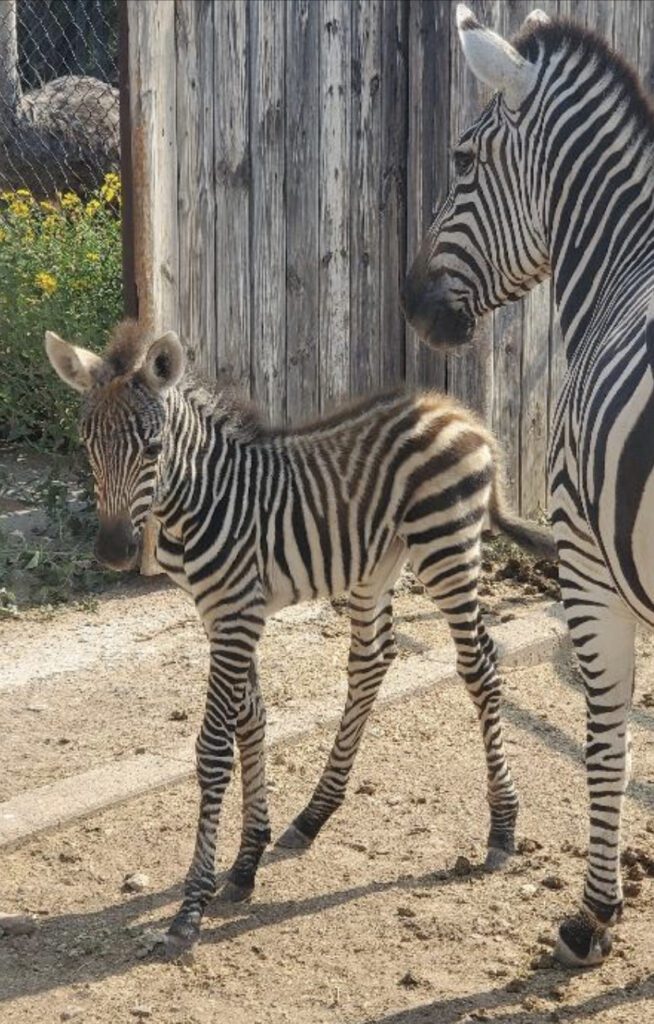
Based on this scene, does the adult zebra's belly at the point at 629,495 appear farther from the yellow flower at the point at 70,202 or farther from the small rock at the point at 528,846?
the yellow flower at the point at 70,202

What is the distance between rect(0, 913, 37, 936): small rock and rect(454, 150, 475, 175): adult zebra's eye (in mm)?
2677

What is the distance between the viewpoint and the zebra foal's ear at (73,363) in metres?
4.85

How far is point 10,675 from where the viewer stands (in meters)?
6.95

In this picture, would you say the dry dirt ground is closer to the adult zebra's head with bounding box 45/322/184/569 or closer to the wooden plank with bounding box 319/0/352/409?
the adult zebra's head with bounding box 45/322/184/569

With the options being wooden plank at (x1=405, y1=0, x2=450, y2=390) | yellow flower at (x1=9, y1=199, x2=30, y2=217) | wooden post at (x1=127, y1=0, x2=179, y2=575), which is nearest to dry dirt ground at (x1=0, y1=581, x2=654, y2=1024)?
wooden post at (x1=127, y1=0, x2=179, y2=575)

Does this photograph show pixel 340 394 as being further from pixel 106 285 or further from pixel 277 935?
pixel 277 935

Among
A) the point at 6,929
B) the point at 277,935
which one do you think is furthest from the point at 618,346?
the point at 6,929

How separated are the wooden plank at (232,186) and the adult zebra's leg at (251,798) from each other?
282cm

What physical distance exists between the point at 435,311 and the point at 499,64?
2.71 ft

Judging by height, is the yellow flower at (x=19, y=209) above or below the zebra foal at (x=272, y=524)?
above

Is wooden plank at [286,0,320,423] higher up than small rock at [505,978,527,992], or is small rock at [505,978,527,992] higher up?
wooden plank at [286,0,320,423]

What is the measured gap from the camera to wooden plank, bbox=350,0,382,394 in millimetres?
8188

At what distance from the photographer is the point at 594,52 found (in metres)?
4.81

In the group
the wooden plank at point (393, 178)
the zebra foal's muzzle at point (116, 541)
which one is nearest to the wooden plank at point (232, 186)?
the wooden plank at point (393, 178)
